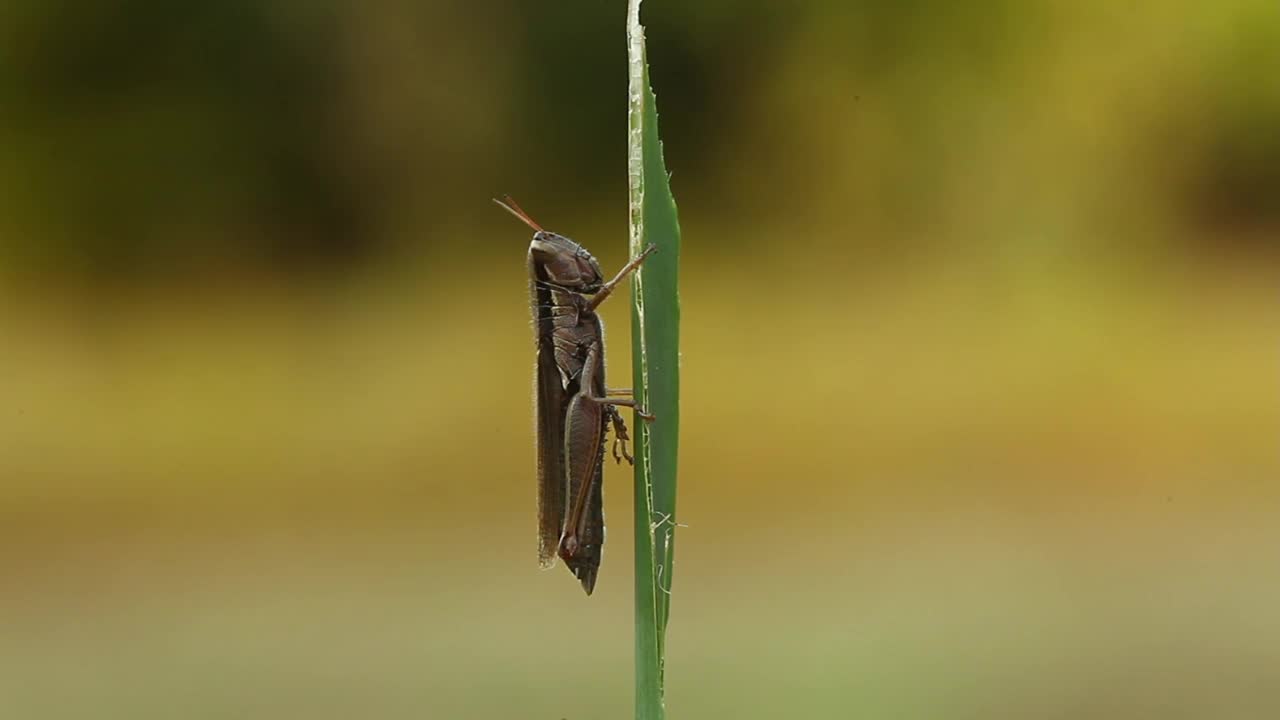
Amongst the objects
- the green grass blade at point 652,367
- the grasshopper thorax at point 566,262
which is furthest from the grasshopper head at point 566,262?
the green grass blade at point 652,367

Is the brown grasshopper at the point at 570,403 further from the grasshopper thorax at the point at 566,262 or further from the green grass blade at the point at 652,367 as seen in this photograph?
the green grass blade at the point at 652,367

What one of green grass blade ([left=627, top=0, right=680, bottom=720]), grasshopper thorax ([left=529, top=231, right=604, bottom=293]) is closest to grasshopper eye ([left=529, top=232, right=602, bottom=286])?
grasshopper thorax ([left=529, top=231, right=604, bottom=293])

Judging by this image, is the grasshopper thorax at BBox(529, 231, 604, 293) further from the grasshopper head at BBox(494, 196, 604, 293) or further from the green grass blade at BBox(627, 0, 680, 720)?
the green grass blade at BBox(627, 0, 680, 720)

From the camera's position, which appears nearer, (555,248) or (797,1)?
(555,248)

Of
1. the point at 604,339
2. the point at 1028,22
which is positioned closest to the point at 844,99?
the point at 1028,22

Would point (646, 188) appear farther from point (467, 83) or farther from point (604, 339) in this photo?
point (467, 83)

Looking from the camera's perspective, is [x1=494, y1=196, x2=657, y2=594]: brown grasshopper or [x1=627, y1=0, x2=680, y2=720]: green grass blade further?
[x1=494, y1=196, x2=657, y2=594]: brown grasshopper

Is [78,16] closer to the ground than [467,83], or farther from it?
farther from it
